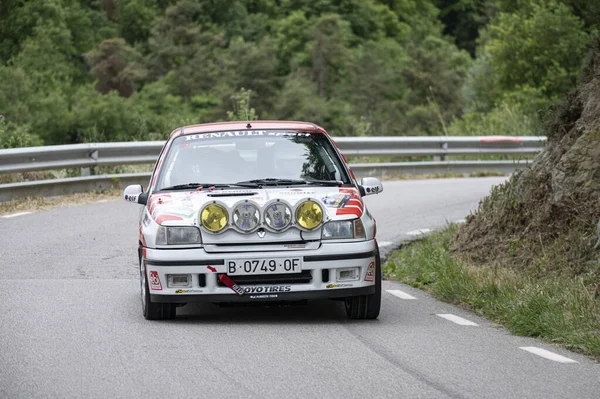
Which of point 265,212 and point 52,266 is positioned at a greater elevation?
point 265,212

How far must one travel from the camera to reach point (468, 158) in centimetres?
2606

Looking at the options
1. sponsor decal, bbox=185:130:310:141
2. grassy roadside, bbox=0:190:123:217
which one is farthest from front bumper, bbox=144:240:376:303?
grassy roadside, bbox=0:190:123:217

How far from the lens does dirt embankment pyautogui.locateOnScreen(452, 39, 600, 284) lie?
10.3 metres

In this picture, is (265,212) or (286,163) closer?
(265,212)

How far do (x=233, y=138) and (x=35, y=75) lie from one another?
68.8m

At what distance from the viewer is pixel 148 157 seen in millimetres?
20406

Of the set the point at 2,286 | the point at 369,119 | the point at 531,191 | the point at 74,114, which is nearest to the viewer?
the point at 2,286

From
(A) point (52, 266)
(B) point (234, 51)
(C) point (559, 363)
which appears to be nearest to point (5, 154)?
(A) point (52, 266)

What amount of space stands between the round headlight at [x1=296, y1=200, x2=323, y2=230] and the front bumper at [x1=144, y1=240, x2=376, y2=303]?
0.18m

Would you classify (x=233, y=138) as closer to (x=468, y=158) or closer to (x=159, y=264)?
(x=159, y=264)

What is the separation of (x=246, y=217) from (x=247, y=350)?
4.17ft

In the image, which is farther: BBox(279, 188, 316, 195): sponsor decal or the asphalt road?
BBox(279, 188, 316, 195): sponsor decal

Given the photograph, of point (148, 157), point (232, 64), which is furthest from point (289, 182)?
point (232, 64)

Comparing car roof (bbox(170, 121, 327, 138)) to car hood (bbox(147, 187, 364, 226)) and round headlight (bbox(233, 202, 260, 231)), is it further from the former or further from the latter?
round headlight (bbox(233, 202, 260, 231))
